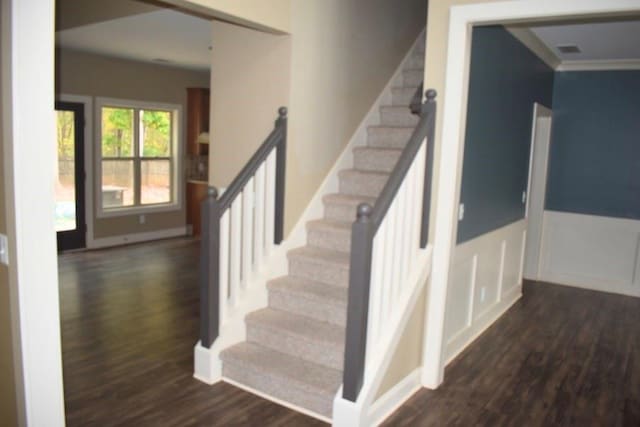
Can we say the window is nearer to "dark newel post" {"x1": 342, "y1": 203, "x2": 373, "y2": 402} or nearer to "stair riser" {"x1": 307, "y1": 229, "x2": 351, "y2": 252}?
"stair riser" {"x1": 307, "y1": 229, "x2": 351, "y2": 252}

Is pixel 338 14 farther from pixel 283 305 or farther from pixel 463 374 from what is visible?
pixel 463 374

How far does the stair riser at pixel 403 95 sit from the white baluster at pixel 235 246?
6.45 ft

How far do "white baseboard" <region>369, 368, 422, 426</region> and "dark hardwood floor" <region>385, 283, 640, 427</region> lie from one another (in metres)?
0.04

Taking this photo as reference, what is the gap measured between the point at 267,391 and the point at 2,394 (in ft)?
4.56

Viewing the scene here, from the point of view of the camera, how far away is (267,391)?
312cm

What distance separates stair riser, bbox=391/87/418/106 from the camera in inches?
179

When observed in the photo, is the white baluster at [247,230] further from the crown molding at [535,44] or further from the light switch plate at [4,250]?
the crown molding at [535,44]

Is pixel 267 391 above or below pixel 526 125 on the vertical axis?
below

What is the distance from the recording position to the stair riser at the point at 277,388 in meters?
2.91

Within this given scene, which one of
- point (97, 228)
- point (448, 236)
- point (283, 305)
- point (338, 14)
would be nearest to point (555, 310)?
point (448, 236)

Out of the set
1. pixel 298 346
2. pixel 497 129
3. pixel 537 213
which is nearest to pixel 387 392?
pixel 298 346

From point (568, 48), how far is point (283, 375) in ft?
12.8

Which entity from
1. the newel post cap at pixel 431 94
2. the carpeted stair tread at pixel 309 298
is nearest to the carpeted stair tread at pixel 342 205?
the carpeted stair tread at pixel 309 298

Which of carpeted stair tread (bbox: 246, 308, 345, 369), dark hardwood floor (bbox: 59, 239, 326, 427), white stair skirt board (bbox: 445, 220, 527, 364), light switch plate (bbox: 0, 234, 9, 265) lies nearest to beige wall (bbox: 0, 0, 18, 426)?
light switch plate (bbox: 0, 234, 9, 265)
